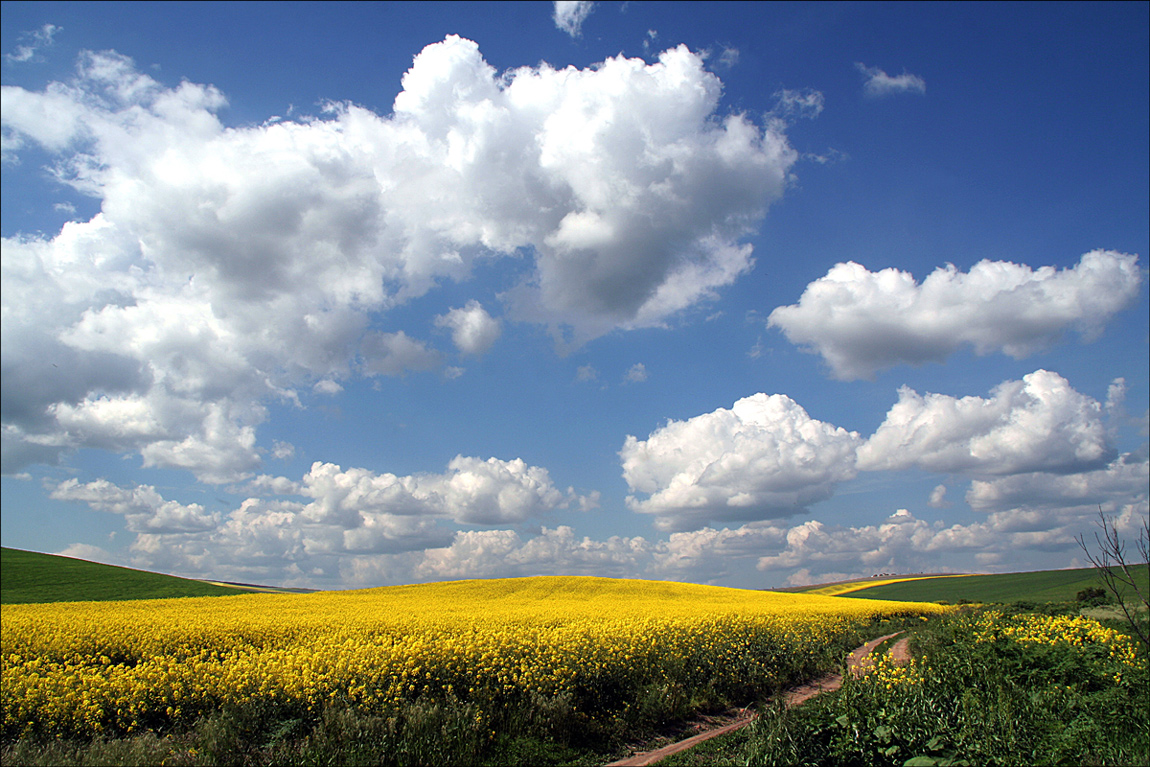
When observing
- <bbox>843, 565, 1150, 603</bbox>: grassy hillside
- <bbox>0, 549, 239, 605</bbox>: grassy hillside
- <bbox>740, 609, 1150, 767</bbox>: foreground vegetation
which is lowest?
<bbox>843, 565, 1150, 603</bbox>: grassy hillside

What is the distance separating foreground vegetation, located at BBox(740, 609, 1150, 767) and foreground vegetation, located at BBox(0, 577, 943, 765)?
9.90 ft

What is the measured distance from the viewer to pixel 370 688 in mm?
9734

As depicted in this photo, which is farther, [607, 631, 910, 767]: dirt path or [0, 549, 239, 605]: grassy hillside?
[0, 549, 239, 605]: grassy hillside

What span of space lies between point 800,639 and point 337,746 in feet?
41.9

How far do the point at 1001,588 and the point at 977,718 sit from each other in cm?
7106

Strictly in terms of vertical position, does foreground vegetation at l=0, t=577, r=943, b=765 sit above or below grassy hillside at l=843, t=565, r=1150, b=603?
above

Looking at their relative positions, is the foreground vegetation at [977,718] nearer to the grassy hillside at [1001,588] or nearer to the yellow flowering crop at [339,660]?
the yellow flowering crop at [339,660]

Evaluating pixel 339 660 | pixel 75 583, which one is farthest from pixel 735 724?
pixel 75 583

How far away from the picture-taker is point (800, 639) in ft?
53.3

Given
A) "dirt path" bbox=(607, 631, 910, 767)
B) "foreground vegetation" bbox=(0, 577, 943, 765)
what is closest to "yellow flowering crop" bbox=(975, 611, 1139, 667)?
"dirt path" bbox=(607, 631, 910, 767)

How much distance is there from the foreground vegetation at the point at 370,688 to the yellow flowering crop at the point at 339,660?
0.12 feet

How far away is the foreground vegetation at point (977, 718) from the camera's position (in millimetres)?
6883

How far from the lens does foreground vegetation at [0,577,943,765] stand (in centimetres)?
852

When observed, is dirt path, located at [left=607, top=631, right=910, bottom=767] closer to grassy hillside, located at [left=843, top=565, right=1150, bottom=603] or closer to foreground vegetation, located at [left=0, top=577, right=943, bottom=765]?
foreground vegetation, located at [left=0, top=577, right=943, bottom=765]
